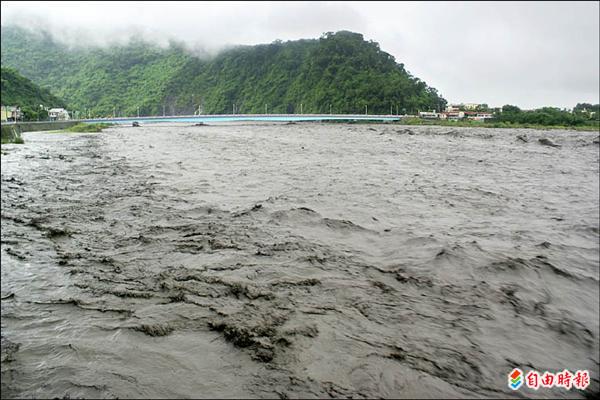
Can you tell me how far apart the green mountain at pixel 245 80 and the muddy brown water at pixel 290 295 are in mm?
98156

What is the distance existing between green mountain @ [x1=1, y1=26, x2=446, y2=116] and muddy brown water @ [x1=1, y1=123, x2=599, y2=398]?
98156mm

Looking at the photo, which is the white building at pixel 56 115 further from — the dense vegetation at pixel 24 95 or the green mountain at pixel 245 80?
the green mountain at pixel 245 80

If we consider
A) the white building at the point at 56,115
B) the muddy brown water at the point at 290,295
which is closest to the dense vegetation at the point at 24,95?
the white building at the point at 56,115

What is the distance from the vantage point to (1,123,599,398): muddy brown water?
3539 millimetres

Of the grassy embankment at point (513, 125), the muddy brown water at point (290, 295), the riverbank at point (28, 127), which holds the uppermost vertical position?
the grassy embankment at point (513, 125)

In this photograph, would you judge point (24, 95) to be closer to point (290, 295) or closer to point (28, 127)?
point (28, 127)

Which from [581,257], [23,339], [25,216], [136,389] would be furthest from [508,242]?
[25,216]

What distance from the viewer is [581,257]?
6945 mm

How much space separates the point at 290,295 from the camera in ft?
17.1

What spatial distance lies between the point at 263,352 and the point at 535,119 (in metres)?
87.7

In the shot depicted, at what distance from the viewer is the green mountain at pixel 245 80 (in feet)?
390

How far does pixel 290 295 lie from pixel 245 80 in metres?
175

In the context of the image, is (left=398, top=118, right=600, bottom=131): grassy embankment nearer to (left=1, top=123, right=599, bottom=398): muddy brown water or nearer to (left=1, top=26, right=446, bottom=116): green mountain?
(left=1, top=26, right=446, bottom=116): green mountain

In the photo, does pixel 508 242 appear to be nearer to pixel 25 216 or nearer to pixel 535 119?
pixel 25 216
